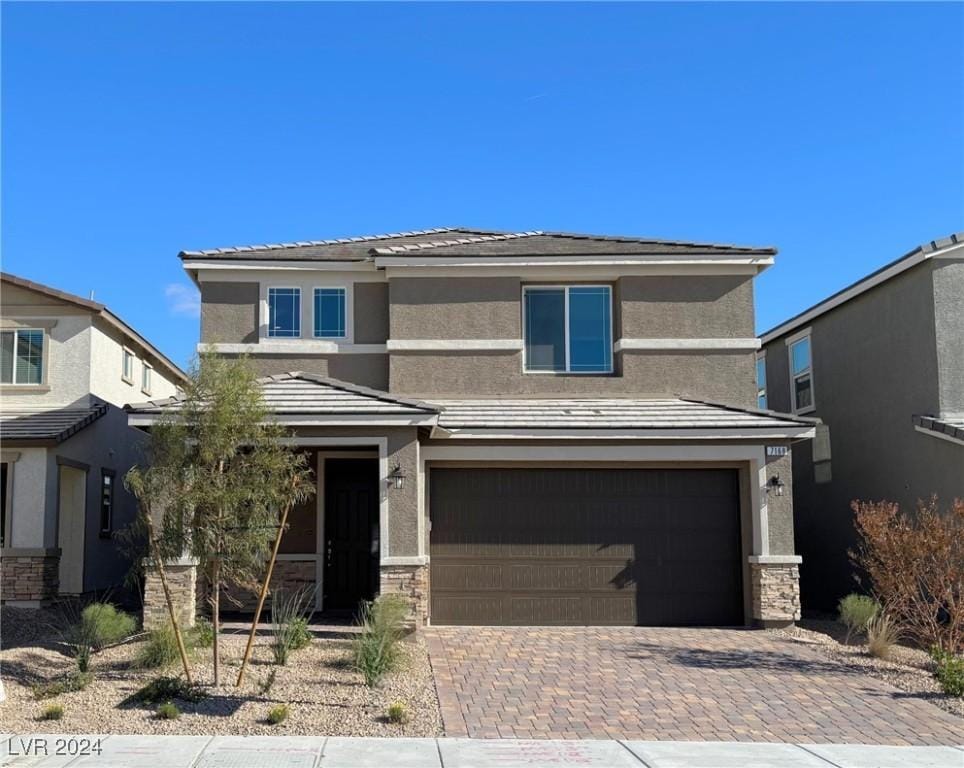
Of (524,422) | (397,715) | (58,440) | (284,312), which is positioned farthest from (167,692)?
(58,440)

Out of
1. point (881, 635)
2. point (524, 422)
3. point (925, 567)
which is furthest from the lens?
point (524, 422)

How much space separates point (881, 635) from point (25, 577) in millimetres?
13437

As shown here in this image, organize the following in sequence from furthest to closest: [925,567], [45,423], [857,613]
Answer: [45,423]
[857,613]
[925,567]

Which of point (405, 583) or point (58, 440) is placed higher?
point (58, 440)

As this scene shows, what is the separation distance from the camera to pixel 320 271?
55.4ft

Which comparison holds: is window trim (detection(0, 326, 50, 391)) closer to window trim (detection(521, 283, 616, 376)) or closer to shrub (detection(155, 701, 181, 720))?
window trim (detection(521, 283, 616, 376))

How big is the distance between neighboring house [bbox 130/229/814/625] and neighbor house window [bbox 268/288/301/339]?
34 millimetres

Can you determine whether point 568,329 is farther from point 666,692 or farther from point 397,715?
point 397,715

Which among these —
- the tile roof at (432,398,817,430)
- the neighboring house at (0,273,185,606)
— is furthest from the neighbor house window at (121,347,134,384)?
the tile roof at (432,398,817,430)

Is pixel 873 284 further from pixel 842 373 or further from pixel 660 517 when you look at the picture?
pixel 660 517

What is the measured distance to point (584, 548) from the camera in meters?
15.1

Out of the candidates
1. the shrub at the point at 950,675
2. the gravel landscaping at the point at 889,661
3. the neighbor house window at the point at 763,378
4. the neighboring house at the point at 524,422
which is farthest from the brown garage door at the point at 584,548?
the neighbor house window at the point at 763,378

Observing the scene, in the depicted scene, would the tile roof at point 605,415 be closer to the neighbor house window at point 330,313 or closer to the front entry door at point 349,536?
the front entry door at point 349,536

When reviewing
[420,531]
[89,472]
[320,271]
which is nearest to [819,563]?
[420,531]
